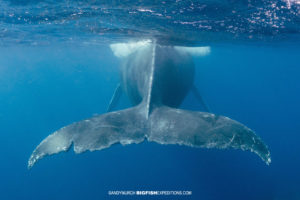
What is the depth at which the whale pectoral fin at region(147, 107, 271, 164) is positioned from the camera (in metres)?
5.93

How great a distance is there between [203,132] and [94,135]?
10.5 ft

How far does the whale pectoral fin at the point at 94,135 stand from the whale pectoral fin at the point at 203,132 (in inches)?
24.2

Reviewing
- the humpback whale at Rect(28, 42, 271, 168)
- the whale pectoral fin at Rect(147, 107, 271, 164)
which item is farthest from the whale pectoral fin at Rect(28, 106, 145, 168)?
the whale pectoral fin at Rect(147, 107, 271, 164)

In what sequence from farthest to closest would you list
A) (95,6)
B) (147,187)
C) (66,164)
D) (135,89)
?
(66,164)
(147,187)
(135,89)
(95,6)

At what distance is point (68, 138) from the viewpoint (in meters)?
7.00

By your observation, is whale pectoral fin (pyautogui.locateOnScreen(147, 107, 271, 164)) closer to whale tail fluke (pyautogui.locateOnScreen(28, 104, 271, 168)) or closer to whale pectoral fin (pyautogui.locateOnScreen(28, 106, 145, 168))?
whale tail fluke (pyautogui.locateOnScreen(28, 104, 271, 168))

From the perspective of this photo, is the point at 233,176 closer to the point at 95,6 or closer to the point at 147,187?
the point at 147,187

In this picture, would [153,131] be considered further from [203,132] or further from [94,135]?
[94,135]

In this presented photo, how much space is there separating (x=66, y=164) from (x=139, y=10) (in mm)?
17570

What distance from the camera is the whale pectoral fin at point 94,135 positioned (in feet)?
21.5

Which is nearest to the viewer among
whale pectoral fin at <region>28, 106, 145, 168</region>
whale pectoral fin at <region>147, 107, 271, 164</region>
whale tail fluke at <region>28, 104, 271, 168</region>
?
whale pectoral fin at <region>147, 107, 271, 164</region>

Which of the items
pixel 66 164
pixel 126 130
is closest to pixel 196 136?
pixel 126 130

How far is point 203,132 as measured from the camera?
6578mm

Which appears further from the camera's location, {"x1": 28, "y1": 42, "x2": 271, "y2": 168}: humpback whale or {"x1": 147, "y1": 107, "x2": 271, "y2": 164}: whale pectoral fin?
{"x1": 28, "y1": 42, "x2": 271, "y2": 168}: humpback whale
